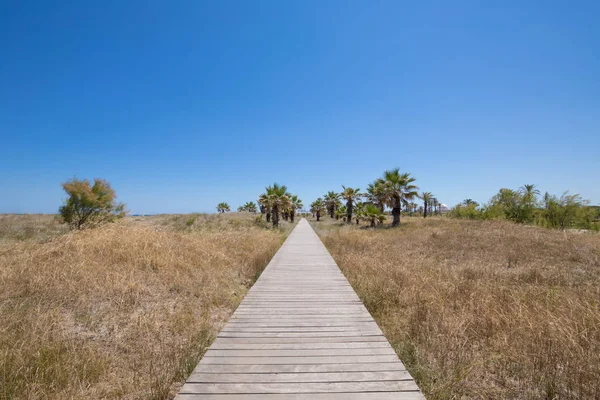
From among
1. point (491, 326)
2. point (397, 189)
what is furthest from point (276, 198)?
point (491, 326)

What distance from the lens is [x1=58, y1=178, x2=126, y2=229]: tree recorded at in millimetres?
15363

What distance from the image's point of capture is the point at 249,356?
3.36 metres

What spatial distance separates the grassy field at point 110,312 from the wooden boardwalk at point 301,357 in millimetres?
665

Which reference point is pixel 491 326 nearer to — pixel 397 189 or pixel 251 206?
pixel 397 189

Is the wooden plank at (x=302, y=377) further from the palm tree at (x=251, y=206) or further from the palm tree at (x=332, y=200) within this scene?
the palm tree at (x=251, y=206)

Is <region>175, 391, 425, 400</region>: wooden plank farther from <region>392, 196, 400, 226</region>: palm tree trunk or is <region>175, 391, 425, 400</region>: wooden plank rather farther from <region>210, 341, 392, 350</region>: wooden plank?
<region>392, 196, 400, 226</region>: palm tree trunk

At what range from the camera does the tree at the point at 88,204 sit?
50.4ft

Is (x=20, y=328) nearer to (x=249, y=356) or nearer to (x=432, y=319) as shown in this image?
(x=249, y=356)

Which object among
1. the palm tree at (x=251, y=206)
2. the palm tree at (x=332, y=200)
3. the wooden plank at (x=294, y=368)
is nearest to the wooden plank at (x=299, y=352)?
the wooden plank at (x=294, y=368)

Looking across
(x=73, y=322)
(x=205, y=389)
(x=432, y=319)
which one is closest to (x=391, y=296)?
(x=432, y=319)

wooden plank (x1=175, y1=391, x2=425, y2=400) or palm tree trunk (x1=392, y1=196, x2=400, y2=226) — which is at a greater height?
palm tree trunk (x1=392, y1=196, x2=400, y2=226)

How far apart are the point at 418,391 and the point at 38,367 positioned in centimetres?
461

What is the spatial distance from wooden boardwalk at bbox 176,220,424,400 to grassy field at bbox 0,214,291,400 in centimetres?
66

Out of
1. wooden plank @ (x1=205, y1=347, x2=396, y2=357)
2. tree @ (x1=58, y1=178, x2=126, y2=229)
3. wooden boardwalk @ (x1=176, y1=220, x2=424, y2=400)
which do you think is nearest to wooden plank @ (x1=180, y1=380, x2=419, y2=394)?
wooden boardwalk @ (x1=176, y1=220, x2=424, y2=400)
